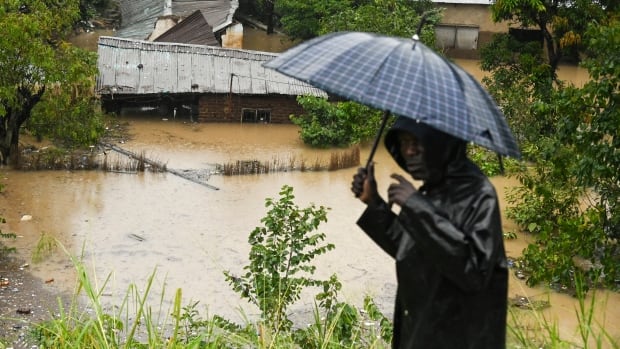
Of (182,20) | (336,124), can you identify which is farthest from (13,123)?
(182,20)

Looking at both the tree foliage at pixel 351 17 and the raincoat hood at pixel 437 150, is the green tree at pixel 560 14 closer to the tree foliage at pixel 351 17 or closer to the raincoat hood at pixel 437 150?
the tree foliage at pixel 351 17

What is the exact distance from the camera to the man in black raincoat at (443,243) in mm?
2375

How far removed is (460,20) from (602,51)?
16.6 metres

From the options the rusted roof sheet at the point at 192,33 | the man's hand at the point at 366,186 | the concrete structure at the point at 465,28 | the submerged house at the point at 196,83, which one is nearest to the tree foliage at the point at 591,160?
the man's hand at the point at 366,186

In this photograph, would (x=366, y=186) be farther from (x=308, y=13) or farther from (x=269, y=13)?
(x=269, y=13)

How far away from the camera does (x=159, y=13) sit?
2273 cm

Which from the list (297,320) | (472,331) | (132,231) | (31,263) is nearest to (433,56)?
(472,331)

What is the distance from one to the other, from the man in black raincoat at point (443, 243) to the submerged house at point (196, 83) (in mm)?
15281

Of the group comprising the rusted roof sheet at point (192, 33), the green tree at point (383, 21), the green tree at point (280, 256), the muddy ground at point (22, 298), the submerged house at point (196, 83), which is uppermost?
the green tree at point (383, 21)

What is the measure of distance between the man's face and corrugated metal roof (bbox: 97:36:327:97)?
1528 centimetres

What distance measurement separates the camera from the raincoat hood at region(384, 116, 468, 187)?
2578 mm

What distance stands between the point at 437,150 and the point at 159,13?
69.6 feet

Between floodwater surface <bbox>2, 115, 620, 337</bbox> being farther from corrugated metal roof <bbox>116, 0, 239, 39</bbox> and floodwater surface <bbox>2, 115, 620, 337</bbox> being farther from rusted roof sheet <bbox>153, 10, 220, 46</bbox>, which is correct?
corrugated metal roof <bbox>116, 0, 239, 39</bbox>

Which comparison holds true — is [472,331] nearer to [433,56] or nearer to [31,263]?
[433,56]
